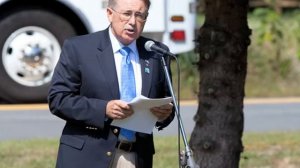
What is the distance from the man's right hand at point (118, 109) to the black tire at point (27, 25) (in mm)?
7513

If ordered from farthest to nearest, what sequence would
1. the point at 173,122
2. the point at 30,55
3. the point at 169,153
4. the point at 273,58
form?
1. the point at 273,58
2. the point at 30,55
3. the point at 173,122
4. the point at 169,153

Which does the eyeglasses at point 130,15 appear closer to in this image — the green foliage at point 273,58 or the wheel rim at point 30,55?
the wheel rim at point 30,55

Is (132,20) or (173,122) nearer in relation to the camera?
(132,20)

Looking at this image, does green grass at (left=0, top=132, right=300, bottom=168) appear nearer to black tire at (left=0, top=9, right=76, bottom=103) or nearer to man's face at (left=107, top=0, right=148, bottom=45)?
black tire at (left=0, top=9, right=76, bottom=103)

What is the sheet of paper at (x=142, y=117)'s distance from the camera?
3.83m

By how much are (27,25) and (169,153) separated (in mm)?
3906

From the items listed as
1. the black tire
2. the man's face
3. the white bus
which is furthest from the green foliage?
the man's face

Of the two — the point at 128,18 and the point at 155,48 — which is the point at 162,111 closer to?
the point at 155,48

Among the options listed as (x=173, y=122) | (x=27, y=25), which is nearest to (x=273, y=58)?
(x=173, y=122)

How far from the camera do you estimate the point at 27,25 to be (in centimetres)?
1133

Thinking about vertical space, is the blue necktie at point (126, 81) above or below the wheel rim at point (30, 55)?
above

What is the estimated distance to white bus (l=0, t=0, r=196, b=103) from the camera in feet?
36.7

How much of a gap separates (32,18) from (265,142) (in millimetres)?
3939

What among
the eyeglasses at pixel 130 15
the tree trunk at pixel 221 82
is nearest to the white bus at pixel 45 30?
the tree trunk at pixel 221 82
